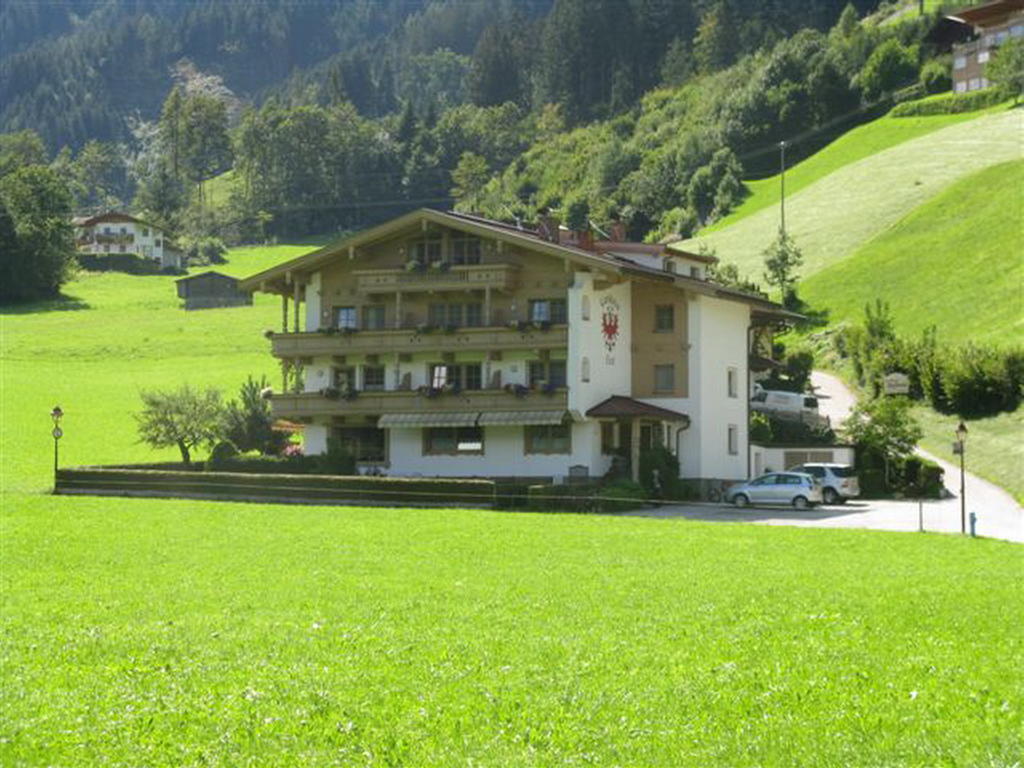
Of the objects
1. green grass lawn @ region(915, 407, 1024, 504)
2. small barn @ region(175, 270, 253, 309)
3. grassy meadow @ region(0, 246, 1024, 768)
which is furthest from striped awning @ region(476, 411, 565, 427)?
small barn @ region(175, 270, 253, 309)

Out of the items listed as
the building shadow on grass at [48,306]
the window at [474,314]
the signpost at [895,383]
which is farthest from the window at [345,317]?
the building shadow on grass at [48,306]

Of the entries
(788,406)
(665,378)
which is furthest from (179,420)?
(788,406)

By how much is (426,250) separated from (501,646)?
4825cm

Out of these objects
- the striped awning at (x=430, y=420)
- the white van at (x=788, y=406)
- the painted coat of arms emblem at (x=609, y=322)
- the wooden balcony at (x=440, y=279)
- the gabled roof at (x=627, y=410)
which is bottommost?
the striped awning at (x=430, y=420)

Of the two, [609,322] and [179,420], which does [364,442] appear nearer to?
[179,420]

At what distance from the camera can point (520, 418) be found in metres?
62.3

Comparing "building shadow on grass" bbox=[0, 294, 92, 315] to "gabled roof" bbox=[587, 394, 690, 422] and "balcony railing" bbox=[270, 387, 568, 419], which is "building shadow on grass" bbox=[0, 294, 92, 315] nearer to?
"balcony railing" bbox=[270, 387, 568, 419]

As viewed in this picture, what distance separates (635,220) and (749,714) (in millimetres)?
169457

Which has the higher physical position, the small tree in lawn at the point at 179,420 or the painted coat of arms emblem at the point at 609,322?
Answer: the painted coat of arms emblem at the point at 609,322

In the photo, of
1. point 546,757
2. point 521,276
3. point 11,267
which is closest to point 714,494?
point 521,276

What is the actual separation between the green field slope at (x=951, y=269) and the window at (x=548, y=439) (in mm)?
30517

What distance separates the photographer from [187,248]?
7323 inches

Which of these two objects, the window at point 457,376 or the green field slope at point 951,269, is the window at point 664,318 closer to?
the window at point 457,376

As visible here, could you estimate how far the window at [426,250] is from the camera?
66750mm
